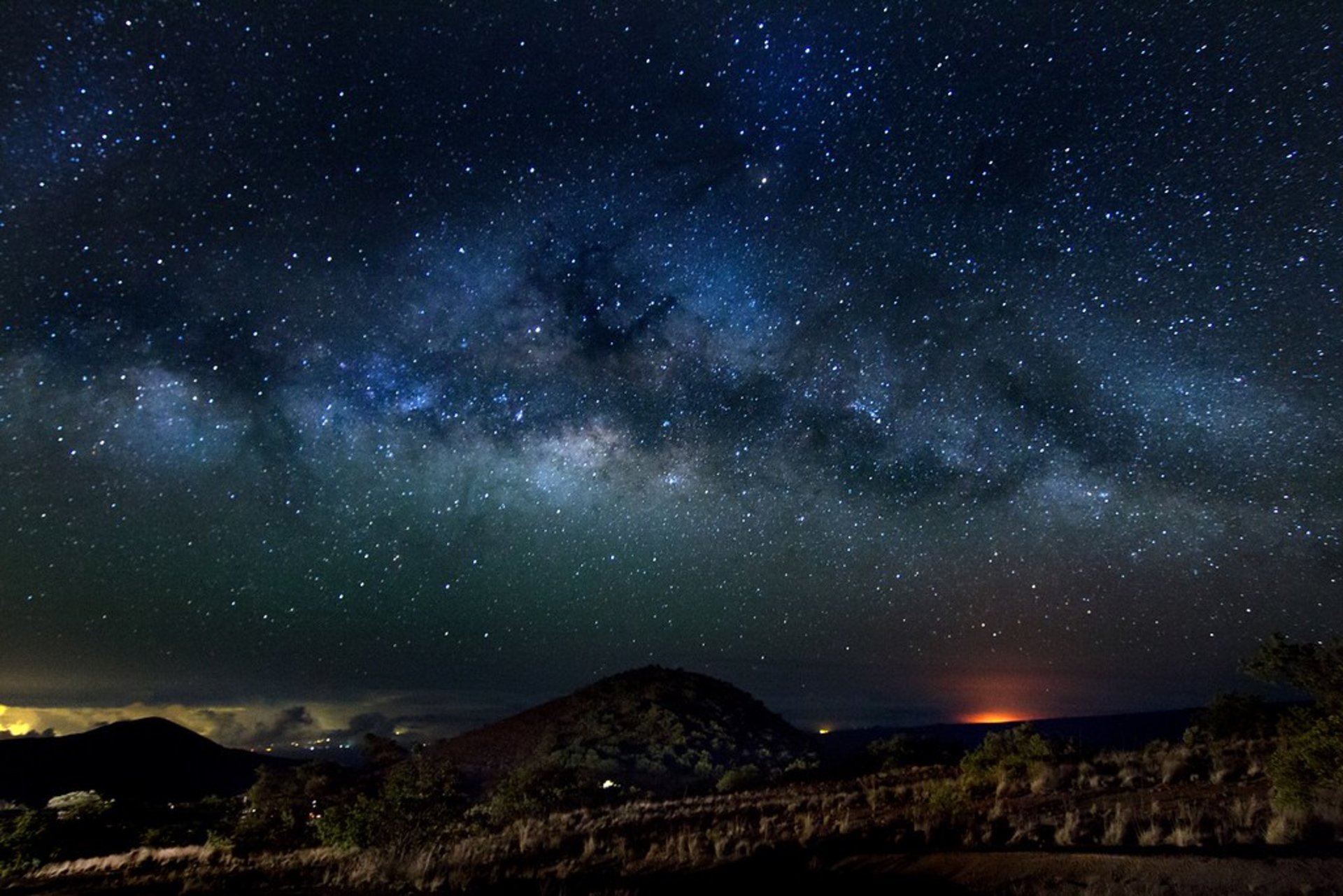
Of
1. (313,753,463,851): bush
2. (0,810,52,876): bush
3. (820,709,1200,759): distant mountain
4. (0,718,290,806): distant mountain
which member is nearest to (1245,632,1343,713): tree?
(313,753,463,851): bush

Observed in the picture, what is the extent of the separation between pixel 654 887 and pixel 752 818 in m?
11.5

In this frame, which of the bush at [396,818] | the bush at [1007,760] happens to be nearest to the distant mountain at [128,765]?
the bush at [396,818]

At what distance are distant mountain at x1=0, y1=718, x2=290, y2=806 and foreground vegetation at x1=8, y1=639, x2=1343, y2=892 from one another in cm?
7975

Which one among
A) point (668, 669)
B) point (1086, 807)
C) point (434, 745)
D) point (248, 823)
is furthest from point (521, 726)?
point (1086, 807)

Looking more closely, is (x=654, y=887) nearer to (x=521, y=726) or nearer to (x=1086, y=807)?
(x=1086, y=807)

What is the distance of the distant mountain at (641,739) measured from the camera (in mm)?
56125

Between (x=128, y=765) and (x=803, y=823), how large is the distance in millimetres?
135413

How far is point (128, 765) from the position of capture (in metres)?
116

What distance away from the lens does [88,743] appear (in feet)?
392

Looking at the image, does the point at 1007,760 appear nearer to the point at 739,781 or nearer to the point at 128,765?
the point at 739,781

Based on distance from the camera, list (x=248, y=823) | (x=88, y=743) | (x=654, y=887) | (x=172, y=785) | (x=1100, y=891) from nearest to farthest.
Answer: (x=1100, y=891) < (x=654, y=887) < (x=248, y=823) < (x=172, y=785) < (x=88, y=743)

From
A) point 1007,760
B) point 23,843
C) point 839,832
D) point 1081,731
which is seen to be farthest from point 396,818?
point 1081,731

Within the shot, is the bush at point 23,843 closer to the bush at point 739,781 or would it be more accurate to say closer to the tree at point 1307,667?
the bush at point 739,781

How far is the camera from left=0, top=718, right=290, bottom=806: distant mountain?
10319 centimetres
